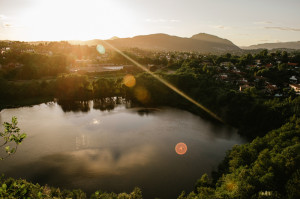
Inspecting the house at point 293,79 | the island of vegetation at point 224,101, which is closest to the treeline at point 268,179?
the island of vegetation at point 224,101

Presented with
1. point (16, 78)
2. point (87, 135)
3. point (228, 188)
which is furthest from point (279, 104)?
point (16, 78)

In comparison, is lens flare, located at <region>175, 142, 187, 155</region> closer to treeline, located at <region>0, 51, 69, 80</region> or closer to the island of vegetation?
the island of vegetation

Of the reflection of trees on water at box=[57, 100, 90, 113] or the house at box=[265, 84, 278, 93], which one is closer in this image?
the reflection of trees on water at box=[57, 100, 90, 113]

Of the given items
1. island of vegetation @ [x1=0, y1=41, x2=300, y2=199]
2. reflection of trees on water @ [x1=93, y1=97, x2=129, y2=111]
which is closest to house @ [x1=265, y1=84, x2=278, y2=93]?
island of vegetation @ [x1=0, y1=41, x2=300, y2=199]

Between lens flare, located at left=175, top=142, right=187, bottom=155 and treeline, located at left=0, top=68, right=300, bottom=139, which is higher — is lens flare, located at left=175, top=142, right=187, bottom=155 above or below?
below

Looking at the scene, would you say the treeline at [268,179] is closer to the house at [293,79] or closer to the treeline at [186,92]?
the treeline at [186,92]

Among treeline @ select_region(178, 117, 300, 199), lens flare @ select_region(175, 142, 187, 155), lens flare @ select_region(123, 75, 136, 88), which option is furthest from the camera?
lens flare @ select_region(123, 75, 136, 88)

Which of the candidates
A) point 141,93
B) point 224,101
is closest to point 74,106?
point 141,93
